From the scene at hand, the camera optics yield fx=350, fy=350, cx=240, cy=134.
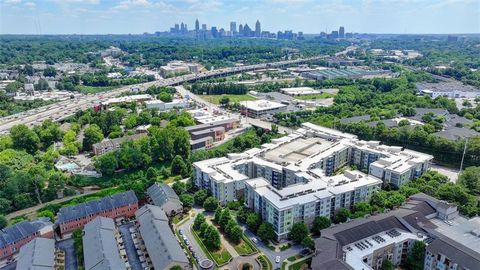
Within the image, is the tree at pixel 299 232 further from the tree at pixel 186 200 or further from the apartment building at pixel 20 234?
the apartment building at pixel 20 234

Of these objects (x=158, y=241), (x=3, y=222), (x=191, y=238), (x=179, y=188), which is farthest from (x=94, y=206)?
(x=191, y=238)

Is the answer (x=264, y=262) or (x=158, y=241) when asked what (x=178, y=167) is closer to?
(x=158, y=241)

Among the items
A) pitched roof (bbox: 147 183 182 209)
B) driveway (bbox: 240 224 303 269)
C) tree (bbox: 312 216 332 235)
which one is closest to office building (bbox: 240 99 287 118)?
pitched roof (bbox: 147 183 182 209)

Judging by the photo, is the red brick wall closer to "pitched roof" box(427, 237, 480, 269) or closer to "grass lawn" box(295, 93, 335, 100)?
"pitched roof" box(427, 237, 480, 269)

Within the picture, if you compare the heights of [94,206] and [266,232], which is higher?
[94,206]

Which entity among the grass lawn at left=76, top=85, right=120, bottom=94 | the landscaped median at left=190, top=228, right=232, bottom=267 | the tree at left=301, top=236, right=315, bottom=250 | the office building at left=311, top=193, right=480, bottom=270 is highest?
the grass lawn at left=76, top=85, right=120, bottom=94

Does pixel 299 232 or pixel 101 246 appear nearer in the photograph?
pixel 101 246
